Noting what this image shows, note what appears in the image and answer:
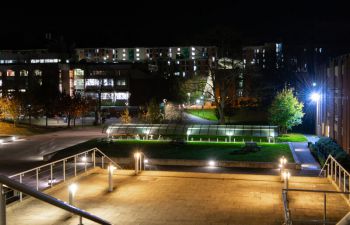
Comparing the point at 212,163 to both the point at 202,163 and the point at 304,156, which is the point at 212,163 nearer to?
the point at 202,163

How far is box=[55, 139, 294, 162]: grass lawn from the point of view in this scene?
30.0 metres

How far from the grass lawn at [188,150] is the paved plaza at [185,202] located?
1331 centimetres

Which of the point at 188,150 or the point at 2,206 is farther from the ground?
the point at 2,206

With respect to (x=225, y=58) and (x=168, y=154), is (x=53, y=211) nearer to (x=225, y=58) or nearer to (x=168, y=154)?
(x=168, y=154)

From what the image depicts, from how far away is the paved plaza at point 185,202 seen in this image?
11281mm

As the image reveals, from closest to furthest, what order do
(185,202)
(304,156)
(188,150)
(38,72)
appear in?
(185,202) → (304,156) → (188,150) → (38,72)

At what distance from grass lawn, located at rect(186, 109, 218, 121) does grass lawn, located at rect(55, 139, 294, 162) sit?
28485mm

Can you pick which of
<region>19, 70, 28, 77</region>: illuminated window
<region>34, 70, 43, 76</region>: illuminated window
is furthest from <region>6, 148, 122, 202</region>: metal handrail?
<region>19, 70, 28, 77</region>: illuminated window

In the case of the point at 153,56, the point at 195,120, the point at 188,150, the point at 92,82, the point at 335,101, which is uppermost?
the point at 153,56

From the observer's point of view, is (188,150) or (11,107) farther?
(11,107)

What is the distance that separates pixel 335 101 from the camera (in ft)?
118

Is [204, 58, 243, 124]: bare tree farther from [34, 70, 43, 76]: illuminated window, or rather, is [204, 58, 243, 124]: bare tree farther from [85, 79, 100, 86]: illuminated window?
[34, 70, 43, 76]: illuminated window

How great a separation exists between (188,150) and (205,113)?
35.5 metres

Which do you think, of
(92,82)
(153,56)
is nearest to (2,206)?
(92,82)
